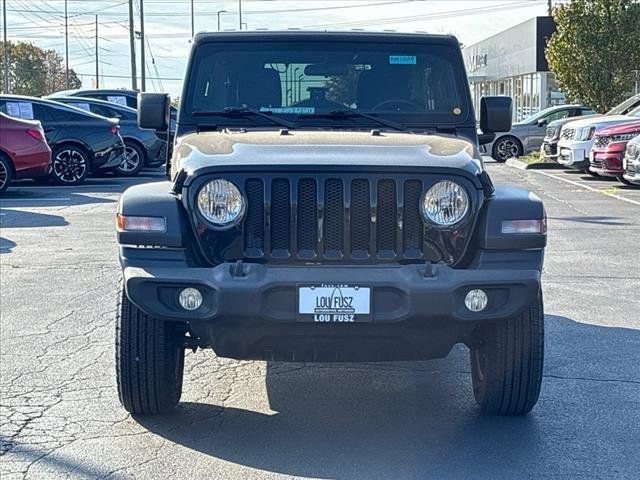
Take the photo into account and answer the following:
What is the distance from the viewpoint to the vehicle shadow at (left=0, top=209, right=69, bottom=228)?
13.0 m

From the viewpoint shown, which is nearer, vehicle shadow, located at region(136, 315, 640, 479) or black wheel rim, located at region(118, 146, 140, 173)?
vehicle shadow, located at region(136, 315, 640, 479)

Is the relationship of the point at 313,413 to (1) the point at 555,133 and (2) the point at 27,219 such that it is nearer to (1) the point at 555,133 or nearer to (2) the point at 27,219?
(2) the point at 27,219

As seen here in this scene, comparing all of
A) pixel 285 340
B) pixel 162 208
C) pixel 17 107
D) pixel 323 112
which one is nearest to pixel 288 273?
pixel 285 340

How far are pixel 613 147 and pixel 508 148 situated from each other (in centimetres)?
882

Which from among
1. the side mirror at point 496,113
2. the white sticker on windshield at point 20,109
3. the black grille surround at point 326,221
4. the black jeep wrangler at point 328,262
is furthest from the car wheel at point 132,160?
the black grille surround at point 326,221

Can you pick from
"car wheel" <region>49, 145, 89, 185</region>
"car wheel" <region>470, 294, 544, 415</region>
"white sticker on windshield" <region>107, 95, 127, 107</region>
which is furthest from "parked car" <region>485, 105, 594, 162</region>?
"car wheel" <region>470, 294, 544, 415</region>

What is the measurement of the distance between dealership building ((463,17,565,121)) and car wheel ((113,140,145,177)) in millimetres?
14559

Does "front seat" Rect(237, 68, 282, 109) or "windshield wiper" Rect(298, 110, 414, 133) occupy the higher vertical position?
"front seat" Rect(237, 68, 282, 109)

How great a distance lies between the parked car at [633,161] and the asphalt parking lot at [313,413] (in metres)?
7.59

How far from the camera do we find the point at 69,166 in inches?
730

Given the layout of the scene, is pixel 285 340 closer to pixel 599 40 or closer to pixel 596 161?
pixel 596 161

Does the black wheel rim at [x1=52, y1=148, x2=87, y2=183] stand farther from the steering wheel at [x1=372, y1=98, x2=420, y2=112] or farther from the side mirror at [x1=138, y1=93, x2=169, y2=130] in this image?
the steering wheel at [x1=372, y1=98, x2=420, y2=112]

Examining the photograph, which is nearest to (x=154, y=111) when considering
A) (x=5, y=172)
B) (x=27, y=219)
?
(x=27, y=219)

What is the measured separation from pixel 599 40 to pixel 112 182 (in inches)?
527
